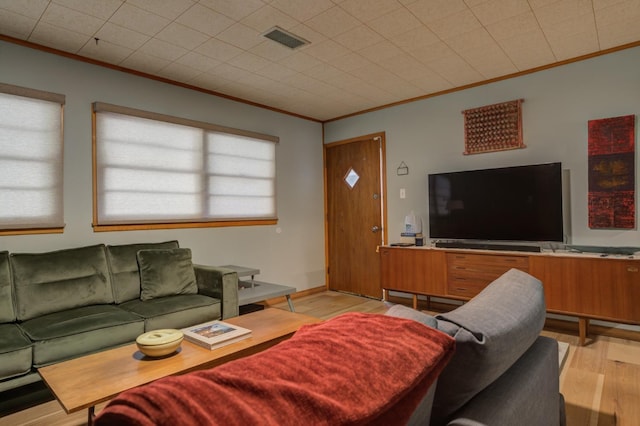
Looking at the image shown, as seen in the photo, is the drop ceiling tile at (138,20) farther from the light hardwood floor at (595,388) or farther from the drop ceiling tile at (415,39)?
the light hardwood floor at (595,388)

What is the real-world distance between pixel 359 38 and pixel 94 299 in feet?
9.33

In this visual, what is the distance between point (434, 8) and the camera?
98.5 inches

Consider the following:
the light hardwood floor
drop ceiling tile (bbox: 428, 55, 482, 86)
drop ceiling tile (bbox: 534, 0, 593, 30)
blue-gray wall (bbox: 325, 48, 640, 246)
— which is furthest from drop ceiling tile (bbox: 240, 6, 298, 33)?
the light hardwood floor

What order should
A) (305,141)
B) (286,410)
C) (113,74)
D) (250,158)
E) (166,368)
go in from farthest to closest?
(305,141)
(250,158)
(113,74)
(166,368)
(286,410)

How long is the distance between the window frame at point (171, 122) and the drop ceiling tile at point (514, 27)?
8.86ft

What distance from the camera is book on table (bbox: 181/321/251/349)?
195cm

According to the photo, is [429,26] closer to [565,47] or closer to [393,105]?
[565,47]

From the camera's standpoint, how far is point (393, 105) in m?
4.61

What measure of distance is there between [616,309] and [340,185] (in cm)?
330

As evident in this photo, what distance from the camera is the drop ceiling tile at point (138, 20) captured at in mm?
2478

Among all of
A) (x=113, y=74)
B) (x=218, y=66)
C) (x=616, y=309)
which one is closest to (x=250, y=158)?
(x=218, y=66)

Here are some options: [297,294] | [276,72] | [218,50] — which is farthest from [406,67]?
[297,294]

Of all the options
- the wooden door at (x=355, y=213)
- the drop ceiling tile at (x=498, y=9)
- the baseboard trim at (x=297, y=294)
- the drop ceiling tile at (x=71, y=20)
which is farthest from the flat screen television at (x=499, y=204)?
the drop ceiling tile at (x=71, y=20)

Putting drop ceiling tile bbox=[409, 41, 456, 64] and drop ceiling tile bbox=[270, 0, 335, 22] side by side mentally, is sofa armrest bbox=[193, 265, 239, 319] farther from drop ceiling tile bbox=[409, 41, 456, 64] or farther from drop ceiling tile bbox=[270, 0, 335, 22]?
drop ceiling tile bbox=[409, 41, 456, 64]
